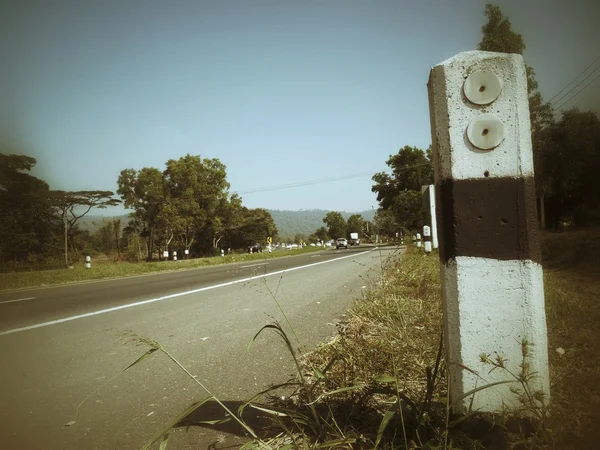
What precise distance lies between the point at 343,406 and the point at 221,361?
1316 mm

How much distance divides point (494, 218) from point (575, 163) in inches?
629

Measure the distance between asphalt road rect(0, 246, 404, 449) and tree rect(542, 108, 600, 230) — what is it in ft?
39.9

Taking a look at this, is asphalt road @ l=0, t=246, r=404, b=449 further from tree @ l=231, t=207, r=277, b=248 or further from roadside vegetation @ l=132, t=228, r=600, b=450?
tree @ l=231, t=207, r=277, b=248

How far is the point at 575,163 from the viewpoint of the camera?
13.0 metres

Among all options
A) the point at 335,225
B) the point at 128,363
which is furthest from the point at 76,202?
the point at 335,225

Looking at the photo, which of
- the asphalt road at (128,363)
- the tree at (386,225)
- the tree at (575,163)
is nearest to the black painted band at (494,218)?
the asphalt road at (128,363)

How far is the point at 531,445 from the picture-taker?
44.4 inches

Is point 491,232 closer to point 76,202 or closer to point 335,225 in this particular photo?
point 76,202

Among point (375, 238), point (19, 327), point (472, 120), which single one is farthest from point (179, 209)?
point (472, 120)

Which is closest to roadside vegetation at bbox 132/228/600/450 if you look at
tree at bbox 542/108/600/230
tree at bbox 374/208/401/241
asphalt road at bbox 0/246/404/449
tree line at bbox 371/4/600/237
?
asphalt road at bbox 0/246/404/449

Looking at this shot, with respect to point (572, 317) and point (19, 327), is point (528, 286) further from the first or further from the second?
point (19, 327)

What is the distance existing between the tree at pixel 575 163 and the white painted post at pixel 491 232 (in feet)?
40.0

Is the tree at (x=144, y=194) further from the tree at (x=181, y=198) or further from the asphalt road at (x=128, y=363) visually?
the asphalt road at (x=128, y=363)

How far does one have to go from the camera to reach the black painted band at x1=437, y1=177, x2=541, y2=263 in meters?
1.25
